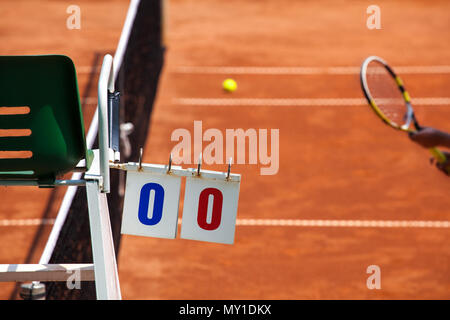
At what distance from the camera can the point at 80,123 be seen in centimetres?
205

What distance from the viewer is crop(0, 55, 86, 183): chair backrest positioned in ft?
6.64

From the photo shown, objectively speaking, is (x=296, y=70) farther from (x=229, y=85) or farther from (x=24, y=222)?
(x=24, y=222)

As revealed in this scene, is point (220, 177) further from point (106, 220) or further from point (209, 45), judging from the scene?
point (209, 45)

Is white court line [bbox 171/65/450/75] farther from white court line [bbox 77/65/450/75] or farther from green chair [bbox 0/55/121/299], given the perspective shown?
green chair [bbox 0/55/121/299]

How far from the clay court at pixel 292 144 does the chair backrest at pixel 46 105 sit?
272 cm

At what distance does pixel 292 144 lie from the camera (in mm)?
7461

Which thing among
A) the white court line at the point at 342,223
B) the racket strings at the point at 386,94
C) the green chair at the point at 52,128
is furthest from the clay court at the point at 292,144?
the green chair at the point at 52,128

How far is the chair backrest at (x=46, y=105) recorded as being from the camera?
2.03 metres

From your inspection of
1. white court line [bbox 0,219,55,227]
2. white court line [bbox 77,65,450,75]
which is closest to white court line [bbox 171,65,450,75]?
white court line [bbox 77,65,450,75]

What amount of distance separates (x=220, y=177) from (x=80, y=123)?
496 millimetres

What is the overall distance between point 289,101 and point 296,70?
1244 mm
